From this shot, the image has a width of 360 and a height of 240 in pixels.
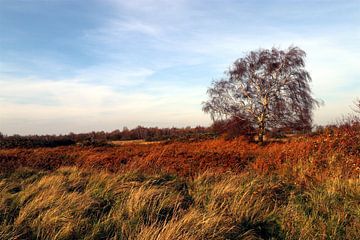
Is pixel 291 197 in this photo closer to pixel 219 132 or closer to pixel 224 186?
pixel 224 186

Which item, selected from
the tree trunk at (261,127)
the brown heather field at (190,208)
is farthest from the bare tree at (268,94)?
the brown heather field at (190,208)

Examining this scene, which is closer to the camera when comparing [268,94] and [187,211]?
[187,211]

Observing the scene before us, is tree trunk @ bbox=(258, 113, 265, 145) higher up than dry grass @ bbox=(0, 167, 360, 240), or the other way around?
tree trunk @ bbox=(258, 113, 265, 145)

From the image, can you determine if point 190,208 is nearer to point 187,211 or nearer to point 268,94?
point 187,211

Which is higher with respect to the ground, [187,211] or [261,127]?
[261,127]

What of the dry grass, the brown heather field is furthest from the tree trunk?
the dry grass

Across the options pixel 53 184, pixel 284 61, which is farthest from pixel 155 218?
pixel 284 61

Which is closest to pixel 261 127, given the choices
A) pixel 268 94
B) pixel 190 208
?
pixel 268 94

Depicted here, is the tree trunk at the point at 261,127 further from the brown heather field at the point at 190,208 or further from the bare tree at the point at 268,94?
the brown heather field at the point at 190,208

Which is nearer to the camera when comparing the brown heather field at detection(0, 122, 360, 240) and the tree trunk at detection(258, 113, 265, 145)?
the brown heather field at detection(0, 122, 360, 240)

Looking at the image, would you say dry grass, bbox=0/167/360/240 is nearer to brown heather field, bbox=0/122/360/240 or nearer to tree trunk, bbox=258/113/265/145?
brown heather field, bbox=0/122/360/240

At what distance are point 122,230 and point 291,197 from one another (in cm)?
298

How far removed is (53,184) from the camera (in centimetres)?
730

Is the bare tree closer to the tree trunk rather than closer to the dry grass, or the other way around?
the tree trunk
